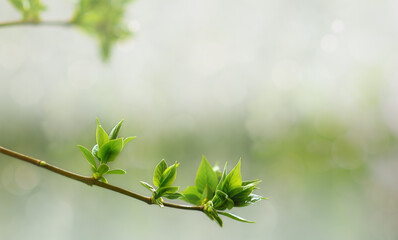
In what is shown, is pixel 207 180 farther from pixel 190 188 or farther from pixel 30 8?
pixel 30 8

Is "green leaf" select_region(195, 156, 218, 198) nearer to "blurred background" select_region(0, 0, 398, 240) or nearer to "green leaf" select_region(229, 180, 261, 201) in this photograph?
"green leaf" select_region(229, 180, 261, 201)

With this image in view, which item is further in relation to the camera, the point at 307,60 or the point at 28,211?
the point at 307,60

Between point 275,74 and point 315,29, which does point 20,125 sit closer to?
point 275,74

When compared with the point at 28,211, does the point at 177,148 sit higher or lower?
higher

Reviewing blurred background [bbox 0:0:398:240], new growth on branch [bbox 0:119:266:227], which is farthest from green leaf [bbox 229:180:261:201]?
blurred background [bbox 0:0:398:240]

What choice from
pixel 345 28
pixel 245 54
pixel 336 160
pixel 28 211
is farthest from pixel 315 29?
pixel 28 211

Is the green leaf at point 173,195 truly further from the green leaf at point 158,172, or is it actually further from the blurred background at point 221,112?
the blurred background at point 221,112

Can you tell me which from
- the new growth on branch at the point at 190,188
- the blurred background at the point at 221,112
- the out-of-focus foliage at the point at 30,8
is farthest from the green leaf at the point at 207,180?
the blurred background at the point at 221,112
